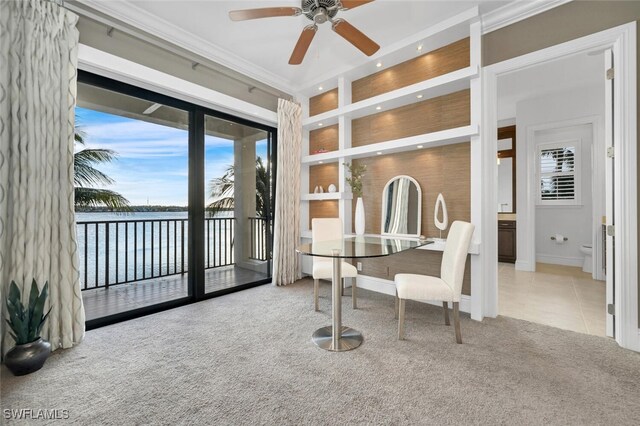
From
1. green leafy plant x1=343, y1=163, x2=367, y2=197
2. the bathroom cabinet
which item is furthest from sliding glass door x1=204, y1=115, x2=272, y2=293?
the bathroom cabinet

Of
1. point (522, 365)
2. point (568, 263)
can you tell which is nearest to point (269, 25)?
point (522, 365)

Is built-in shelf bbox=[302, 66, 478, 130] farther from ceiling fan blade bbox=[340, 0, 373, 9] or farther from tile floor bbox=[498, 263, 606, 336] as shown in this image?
tile floor bbox=[498, 263, 606, 336]

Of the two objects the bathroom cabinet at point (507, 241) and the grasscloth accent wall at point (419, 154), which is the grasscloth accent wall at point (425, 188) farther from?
the bathroom cabinet at point (507, 241)

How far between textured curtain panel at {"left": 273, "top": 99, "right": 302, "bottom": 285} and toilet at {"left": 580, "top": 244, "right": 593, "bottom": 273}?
4.80m

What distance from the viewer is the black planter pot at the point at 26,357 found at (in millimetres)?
→ 1832

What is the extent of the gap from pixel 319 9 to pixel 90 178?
9.96 feet

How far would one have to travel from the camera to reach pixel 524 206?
4930 millimetres

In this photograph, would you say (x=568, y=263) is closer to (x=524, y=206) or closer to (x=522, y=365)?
(x=524, y=206)

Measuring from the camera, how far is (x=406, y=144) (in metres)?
3.22

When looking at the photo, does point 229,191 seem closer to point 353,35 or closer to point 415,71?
point 353,35

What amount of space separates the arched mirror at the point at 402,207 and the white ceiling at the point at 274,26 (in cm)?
166

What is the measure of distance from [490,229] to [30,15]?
436 cm

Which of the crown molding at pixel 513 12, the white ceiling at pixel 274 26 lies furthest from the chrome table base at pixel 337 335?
the crown molding at pixel 513 12

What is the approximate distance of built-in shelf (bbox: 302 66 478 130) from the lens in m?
2.84
